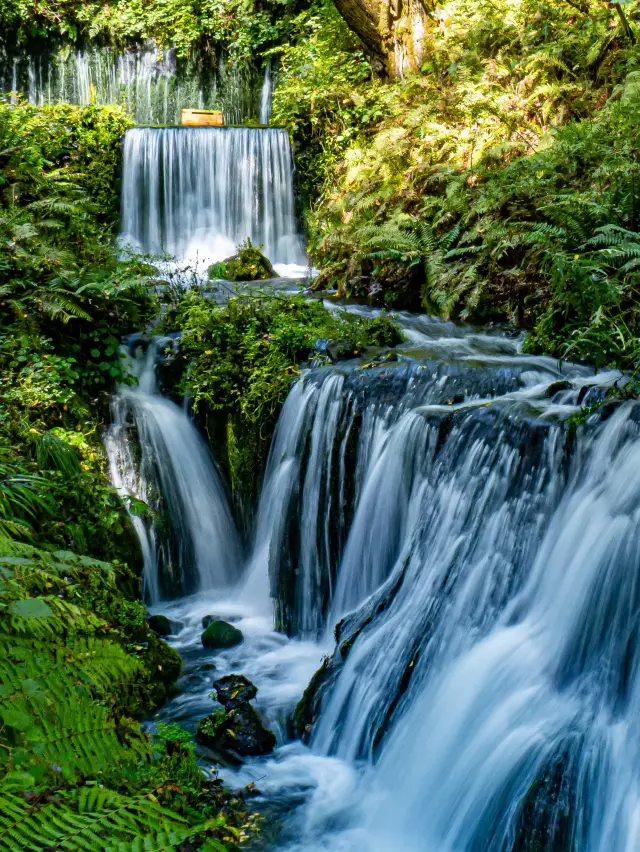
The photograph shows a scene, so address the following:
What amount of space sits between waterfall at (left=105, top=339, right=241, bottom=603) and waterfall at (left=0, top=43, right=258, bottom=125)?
39.1 feet

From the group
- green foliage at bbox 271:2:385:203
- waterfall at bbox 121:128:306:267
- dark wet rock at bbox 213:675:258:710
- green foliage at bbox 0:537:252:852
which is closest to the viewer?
green foliage at bbox 0:537:252:852

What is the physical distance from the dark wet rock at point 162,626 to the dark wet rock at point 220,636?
35cm

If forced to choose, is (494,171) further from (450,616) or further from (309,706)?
(309,706)

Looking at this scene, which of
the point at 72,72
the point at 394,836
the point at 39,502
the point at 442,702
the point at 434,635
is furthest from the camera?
the point at 72,72

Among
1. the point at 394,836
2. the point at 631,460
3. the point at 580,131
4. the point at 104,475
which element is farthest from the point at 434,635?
the point at 580,131

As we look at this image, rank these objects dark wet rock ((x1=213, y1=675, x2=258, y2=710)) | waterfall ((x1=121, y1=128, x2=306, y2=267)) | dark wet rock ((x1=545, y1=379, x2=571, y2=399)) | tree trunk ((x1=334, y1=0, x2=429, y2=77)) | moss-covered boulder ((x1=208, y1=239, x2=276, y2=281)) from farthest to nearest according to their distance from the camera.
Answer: waterfall ((x1=121, y1=128, x2=306, y2=267)), tree trunk ((x1=334, y1=0, x2=429, y2=77)), moss-covered boulder ((x1=208, y1=239, x2=276, y2=281)), dark wet rock ((x1=545, y1=379, x2=571, y2=399)), dark wet rock ((x1=213, y1=675, x2=258, y2=710))

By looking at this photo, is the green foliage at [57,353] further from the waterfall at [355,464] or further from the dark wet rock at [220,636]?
the waterfall at [355,464]

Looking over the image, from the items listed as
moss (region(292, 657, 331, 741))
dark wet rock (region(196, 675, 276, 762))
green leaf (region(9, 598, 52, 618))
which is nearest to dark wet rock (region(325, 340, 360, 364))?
moss (region(292, 657, 331, 741))

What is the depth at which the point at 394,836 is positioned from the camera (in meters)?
3.95

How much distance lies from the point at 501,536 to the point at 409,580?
2.41ft

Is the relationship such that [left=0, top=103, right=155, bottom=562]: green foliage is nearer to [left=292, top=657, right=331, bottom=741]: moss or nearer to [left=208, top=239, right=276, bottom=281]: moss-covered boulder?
[left=292, top=657, right=331, bottom=741]: moss

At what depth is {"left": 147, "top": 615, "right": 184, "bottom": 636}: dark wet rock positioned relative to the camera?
6.27 meters

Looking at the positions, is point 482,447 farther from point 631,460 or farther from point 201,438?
point 201,438

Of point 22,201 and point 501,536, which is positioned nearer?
point 501,536
